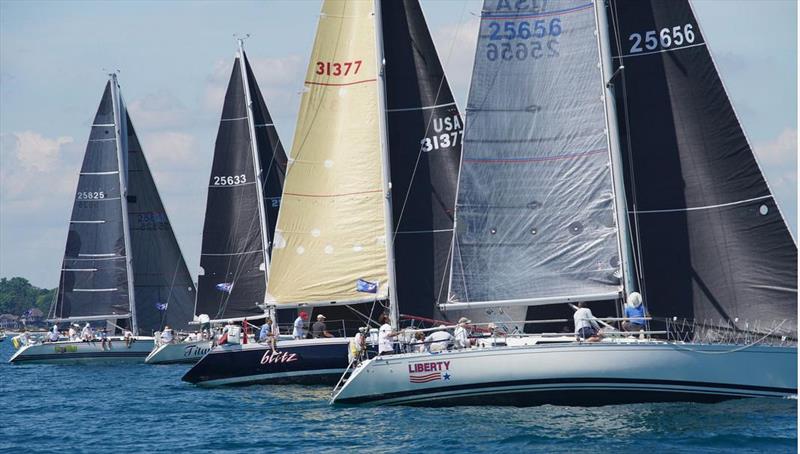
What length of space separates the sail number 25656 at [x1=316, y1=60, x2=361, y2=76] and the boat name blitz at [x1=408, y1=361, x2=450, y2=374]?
10003 millimetres

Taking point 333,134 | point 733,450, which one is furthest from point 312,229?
point 733,450

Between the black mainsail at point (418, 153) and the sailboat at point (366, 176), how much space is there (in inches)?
→ 0.9

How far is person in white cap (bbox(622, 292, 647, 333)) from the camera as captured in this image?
21984 millimetres

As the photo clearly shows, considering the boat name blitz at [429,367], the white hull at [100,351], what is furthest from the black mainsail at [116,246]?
the boat name blitz at [429,367]

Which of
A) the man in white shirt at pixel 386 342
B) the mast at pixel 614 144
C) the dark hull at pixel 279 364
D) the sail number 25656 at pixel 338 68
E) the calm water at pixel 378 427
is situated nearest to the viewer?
the calm water at pixel 378 427

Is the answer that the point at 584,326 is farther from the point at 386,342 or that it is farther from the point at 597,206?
the point at 386,342

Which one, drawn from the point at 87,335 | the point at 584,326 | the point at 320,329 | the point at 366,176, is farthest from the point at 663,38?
the point at 87,335

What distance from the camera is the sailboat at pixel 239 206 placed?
4478 centimetres

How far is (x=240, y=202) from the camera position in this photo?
147 feet

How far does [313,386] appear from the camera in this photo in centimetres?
2923

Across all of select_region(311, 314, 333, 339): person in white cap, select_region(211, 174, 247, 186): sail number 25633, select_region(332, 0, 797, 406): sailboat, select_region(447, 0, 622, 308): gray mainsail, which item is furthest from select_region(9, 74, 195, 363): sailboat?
select_region(447, 0, 622, 308): gray mainsail

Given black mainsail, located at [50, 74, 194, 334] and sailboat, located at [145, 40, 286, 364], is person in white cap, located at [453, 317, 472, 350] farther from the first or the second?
black mainsail, located at [50, 74, 194, 334]

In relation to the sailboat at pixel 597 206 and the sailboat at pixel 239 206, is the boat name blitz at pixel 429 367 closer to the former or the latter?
the sailboat at pixel 597 206

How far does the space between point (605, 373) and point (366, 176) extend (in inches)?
416
